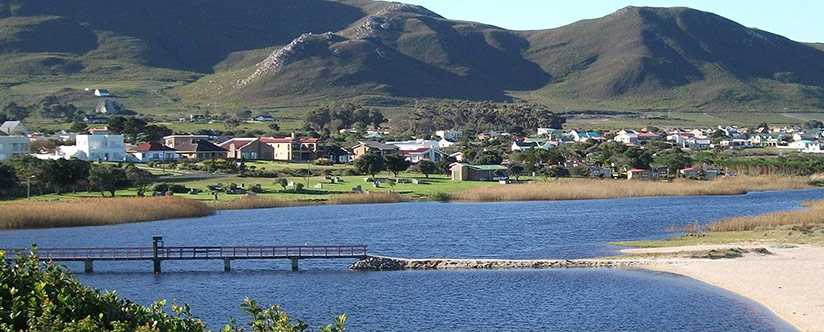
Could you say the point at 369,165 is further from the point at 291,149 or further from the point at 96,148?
the point at 96,148

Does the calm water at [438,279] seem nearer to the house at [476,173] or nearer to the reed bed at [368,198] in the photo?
the reed bed at [368,198]

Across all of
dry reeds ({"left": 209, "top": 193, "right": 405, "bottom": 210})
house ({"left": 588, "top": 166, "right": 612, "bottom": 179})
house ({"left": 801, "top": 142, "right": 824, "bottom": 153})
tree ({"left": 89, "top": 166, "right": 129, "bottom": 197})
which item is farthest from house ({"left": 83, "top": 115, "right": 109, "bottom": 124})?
house ({"left": 801, "top": 142, "right": 824, "bottom": 153})

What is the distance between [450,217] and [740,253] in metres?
30.5

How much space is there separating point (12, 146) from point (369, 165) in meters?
33.0

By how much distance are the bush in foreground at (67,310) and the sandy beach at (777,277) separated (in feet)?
77.3

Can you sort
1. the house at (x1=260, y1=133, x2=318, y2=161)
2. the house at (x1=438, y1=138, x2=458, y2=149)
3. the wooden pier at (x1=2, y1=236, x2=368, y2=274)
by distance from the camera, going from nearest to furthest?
the wooden pier at (x1=2, y1=236, x2=368, y2=274) → the house at (x1=260, y1=133, x2=318, y2=161) → the house at (x1=438, y1=138, x2=458, y2=149)

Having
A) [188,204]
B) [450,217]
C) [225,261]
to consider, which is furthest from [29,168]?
[225,261]

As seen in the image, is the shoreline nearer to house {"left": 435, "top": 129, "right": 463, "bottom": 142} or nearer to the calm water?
the calm water

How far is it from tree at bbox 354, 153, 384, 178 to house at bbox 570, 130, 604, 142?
190 ft

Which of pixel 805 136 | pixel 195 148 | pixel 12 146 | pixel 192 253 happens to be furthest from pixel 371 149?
pixel 805 136

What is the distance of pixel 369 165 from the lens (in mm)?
115938

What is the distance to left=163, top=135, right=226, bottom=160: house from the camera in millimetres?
126312

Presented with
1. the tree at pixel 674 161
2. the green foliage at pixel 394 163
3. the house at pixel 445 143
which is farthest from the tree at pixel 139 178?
the house at pixel 445 143

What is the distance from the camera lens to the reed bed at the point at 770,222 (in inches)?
2689
